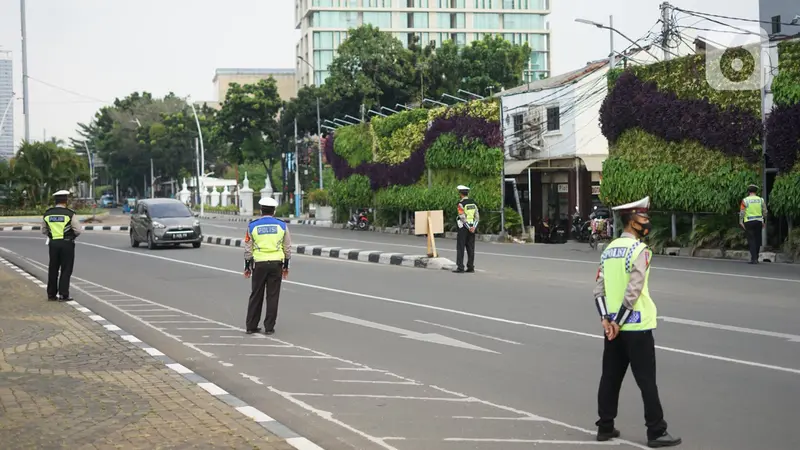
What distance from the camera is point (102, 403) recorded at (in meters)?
8.27

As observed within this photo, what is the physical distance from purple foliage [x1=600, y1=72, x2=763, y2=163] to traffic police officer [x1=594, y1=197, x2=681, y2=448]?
1935 centimetres

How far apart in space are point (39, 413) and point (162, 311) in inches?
306

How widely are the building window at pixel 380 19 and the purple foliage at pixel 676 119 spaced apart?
85.5 m

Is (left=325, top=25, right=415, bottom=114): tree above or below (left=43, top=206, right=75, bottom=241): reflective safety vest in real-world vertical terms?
above

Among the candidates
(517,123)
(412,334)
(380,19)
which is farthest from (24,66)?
(380,19)

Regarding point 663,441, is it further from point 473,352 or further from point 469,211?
point 469,211

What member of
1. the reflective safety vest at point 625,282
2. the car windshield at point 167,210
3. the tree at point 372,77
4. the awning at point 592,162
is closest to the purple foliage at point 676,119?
the awning at point 592,162

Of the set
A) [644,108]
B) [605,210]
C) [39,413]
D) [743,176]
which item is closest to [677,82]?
[644,108]

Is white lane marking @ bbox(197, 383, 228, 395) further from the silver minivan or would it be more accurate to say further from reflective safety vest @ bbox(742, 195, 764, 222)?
the silver minivan

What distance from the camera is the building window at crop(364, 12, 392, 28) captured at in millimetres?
113500

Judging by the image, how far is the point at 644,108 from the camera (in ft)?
93.2

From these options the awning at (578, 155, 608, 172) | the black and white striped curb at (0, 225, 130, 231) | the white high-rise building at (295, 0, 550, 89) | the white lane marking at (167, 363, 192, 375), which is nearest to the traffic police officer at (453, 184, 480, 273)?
the white lane marking at (167, 363, 192, 375)

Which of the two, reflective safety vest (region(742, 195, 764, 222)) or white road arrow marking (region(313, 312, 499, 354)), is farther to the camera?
reflective safety vest (region(742, 195, 764, 222))

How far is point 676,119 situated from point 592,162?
10.6 meters
